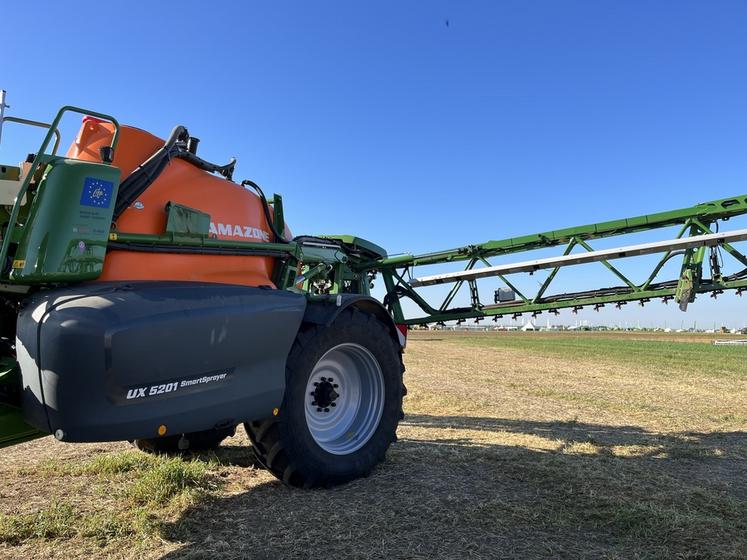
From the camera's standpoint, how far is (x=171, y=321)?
3.03 m

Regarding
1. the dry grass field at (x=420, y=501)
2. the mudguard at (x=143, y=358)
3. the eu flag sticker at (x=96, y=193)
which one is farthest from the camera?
the dry grass field at (x=420, y=501)

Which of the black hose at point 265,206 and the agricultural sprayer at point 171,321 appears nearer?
the agricultural sprayer at point 171,321

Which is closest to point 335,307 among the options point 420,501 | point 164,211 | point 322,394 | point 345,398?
point 322,394

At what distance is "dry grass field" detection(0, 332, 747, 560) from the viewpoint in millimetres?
3121

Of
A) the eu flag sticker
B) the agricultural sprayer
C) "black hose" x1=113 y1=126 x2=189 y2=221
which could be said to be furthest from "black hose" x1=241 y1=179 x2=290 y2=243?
the eu flag sticker

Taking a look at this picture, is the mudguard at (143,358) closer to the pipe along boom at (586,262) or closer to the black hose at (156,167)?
the black hose at (156,167)

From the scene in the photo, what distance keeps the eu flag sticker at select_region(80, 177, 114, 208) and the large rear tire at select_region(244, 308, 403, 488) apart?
152 cm

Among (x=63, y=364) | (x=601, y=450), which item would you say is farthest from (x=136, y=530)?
(x=601, y=450)

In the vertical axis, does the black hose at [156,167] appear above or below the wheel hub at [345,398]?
above

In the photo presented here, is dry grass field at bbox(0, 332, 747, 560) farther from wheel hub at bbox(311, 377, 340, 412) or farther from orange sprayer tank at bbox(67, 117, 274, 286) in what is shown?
orange sprayer tank at bbox(67, 117, 274, 286)

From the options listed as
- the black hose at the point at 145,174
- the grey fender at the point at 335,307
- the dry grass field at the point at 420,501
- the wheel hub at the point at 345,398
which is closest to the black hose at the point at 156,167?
the black hose at the point at 145,174

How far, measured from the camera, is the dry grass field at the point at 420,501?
3121mm

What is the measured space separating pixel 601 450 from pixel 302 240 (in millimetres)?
3542

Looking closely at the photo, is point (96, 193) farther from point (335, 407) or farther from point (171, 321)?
point (335, 407)
